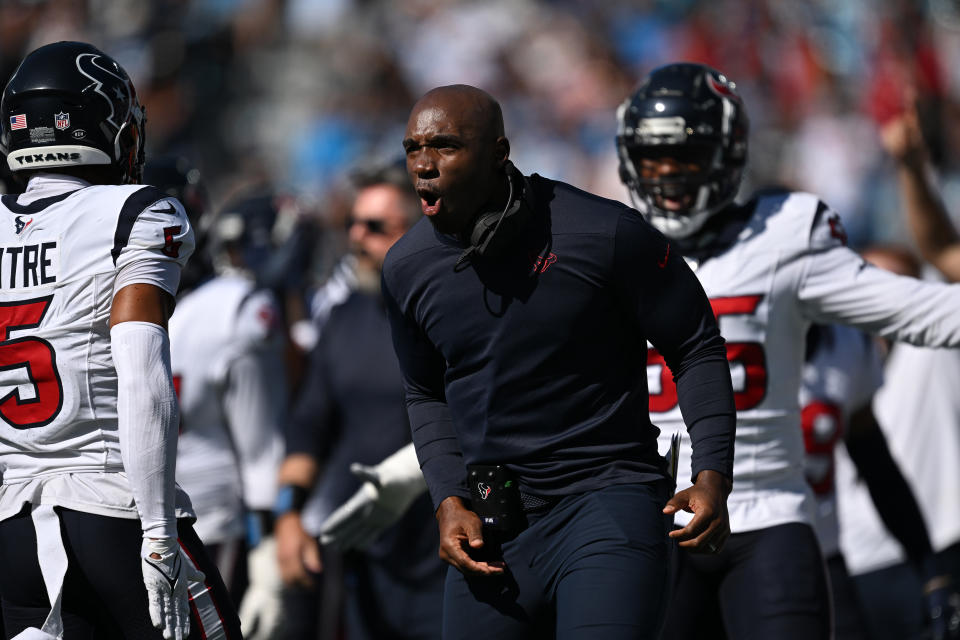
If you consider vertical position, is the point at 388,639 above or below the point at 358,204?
below

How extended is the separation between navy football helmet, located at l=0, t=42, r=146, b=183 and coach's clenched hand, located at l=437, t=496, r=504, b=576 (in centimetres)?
128

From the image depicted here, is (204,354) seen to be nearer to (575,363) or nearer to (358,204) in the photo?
(358,204)

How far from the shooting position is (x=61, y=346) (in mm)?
3459

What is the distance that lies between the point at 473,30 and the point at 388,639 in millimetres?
10718

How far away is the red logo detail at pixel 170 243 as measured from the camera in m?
3.50

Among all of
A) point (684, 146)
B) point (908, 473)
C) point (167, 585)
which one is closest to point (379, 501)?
point (167, 585)

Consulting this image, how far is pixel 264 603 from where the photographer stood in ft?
20.1

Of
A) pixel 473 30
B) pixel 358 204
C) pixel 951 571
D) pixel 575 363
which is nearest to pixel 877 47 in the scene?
pixel 473 30

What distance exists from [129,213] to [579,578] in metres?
1.39

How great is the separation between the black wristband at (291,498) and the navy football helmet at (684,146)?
6.55 ft

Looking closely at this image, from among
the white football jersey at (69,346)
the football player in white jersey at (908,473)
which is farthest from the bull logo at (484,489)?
the football player in white jersey at (908,473)

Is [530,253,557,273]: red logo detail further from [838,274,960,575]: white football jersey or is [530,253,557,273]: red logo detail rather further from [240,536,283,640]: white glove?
[838,274,960,575]: white football jersey

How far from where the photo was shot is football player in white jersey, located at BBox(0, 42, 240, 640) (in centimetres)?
339

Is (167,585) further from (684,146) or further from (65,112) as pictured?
(684,146)
